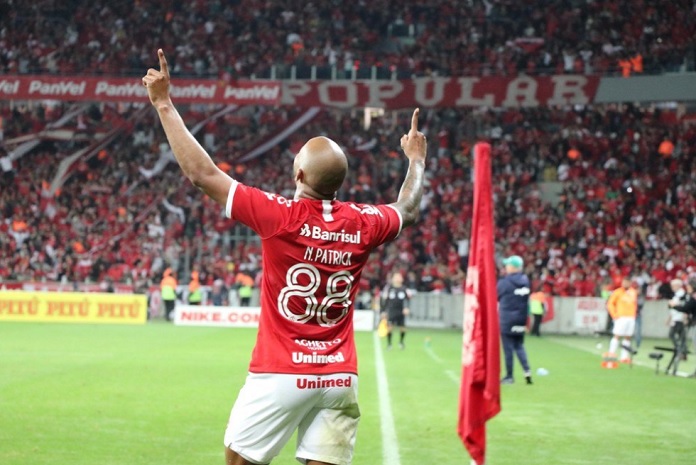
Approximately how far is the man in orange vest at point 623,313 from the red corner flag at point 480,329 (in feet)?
59.4

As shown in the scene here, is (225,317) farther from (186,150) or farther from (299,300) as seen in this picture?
(186,150)

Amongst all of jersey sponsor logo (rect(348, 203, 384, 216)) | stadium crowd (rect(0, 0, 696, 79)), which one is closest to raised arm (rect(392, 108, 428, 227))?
jersey sponsor logo (rect(348, 203, 384, 216))

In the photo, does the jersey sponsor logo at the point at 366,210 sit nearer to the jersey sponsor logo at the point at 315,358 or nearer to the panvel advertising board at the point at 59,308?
the jersey sponsor logo at the point at 315,358

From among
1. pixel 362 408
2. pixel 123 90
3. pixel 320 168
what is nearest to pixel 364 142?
pixel 123 90

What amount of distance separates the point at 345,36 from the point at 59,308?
59.8ft

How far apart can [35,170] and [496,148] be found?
59.8 ft

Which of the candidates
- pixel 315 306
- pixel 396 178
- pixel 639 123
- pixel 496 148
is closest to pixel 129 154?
pixel 396 178

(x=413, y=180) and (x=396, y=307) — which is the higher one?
(x=413, y=180)

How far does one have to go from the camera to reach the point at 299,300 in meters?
4.97

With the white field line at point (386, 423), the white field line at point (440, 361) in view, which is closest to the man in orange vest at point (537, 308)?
the white field line at point (440, 361)

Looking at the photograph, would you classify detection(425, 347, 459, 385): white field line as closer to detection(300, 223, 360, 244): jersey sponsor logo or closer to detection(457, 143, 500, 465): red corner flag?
detection(457, 143, 500, 465): red corner flag

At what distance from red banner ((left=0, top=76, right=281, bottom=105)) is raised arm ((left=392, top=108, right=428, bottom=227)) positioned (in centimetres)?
3711

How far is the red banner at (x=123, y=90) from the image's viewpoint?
42.9 metres

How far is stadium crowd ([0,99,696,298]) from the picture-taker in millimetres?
37969
